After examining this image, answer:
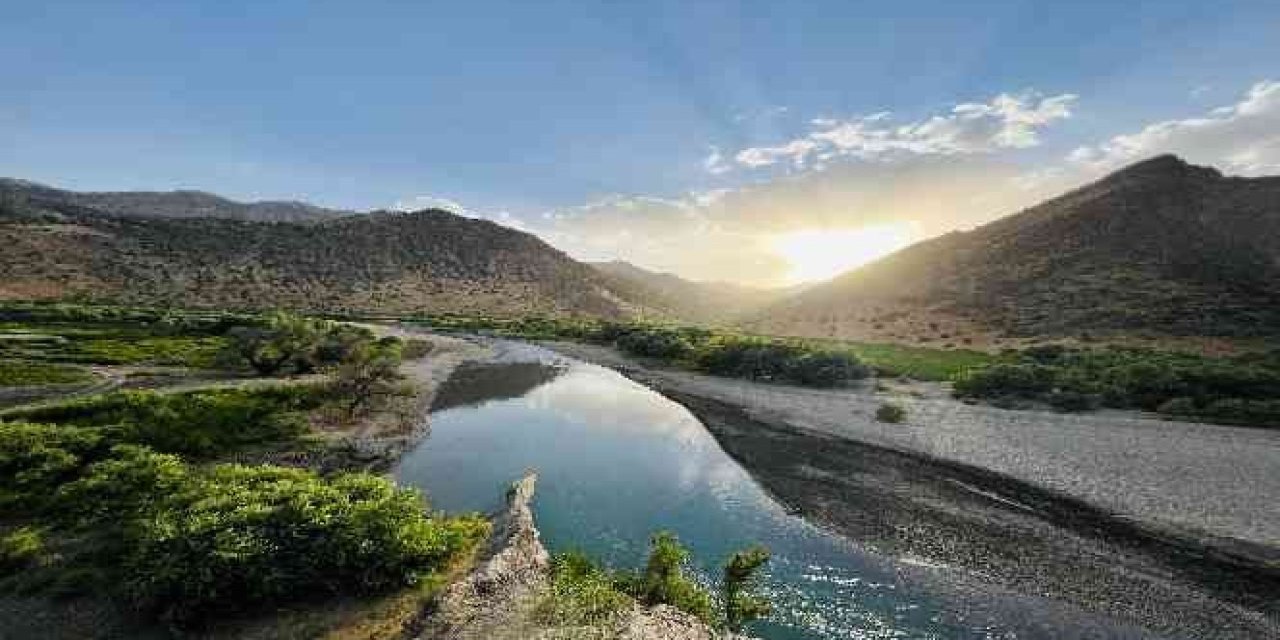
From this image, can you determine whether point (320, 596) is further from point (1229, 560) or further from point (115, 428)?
point (1229, 560)

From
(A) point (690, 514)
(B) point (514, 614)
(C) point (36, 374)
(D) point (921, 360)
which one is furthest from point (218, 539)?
(D) point (921, 360)

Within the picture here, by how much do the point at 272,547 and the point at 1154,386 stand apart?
60.5m

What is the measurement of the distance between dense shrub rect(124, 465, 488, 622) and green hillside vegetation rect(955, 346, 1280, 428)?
49.6 m

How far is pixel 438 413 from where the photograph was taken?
1791 inches

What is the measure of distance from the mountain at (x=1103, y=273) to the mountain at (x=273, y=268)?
84.5 meters

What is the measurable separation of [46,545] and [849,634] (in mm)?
26480

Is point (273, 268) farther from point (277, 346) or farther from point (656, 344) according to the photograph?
point (656, 344)

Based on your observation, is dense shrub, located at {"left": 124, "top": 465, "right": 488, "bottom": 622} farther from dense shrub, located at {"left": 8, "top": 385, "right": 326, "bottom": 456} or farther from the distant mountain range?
the distant mountain range

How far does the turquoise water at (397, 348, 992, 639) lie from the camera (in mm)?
18688

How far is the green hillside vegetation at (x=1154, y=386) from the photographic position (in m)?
41.1

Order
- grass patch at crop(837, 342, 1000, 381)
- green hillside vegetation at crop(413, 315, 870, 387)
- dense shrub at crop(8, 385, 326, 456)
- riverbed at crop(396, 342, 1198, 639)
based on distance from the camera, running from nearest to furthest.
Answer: riverbed at crop(396, 342, 1198, 639) < dense shrub at crop(8, 385, 326, 456) < green hillside vegetation at crop(413, 315, 870, 387) < grass patch at crop(837, 342, 1000, 381)

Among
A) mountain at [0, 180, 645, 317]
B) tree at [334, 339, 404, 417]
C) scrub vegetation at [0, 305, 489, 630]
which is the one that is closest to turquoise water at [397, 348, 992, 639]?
tree at [334, 339, 404, 417]

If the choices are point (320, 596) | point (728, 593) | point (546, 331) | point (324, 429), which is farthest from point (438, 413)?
point (546, 331)

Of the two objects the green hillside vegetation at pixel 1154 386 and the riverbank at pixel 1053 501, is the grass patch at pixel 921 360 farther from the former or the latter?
the riverbank at pixel 1053 501
